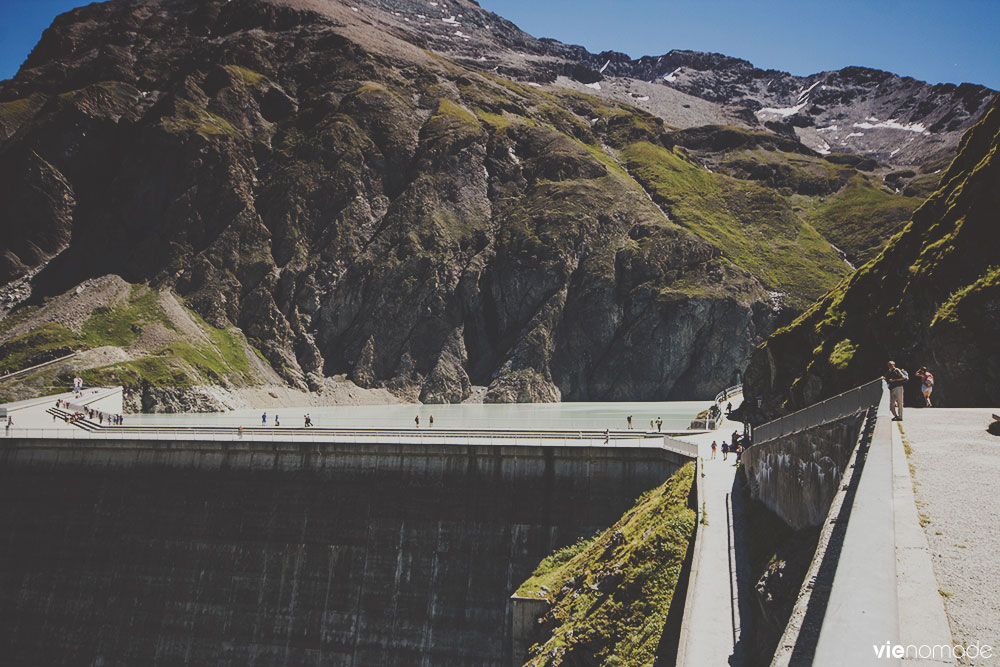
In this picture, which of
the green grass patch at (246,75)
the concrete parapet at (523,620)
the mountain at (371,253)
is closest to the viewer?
the concrete parapet at (523,620)

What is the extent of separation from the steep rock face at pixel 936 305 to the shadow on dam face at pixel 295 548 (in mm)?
10438

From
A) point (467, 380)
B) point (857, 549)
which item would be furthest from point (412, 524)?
point (467, 380)

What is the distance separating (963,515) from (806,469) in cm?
636

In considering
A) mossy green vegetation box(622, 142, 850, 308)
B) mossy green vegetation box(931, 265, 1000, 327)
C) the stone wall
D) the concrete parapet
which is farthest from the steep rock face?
mossy green vegetation box(622, 142, 850, 308)

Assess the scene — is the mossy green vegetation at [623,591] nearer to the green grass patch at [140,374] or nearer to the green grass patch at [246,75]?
the green grass patch at [140,374]

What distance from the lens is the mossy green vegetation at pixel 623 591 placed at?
63.0ft

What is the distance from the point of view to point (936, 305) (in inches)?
1105

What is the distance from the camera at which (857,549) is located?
17.2ft

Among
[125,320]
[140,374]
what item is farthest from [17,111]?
[140,374]

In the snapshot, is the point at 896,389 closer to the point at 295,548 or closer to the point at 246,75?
the point at 295,548

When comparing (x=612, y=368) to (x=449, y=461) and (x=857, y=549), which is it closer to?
(x=449, y=461)

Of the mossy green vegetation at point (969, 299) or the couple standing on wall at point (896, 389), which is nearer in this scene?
the couple standing on wall at point (896, 389)

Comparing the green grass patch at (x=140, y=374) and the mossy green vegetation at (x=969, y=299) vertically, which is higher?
the green grass patch at (x=140, y=374)

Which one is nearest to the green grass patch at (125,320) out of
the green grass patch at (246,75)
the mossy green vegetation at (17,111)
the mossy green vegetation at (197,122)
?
the mossy green vegetation at (197,122)
